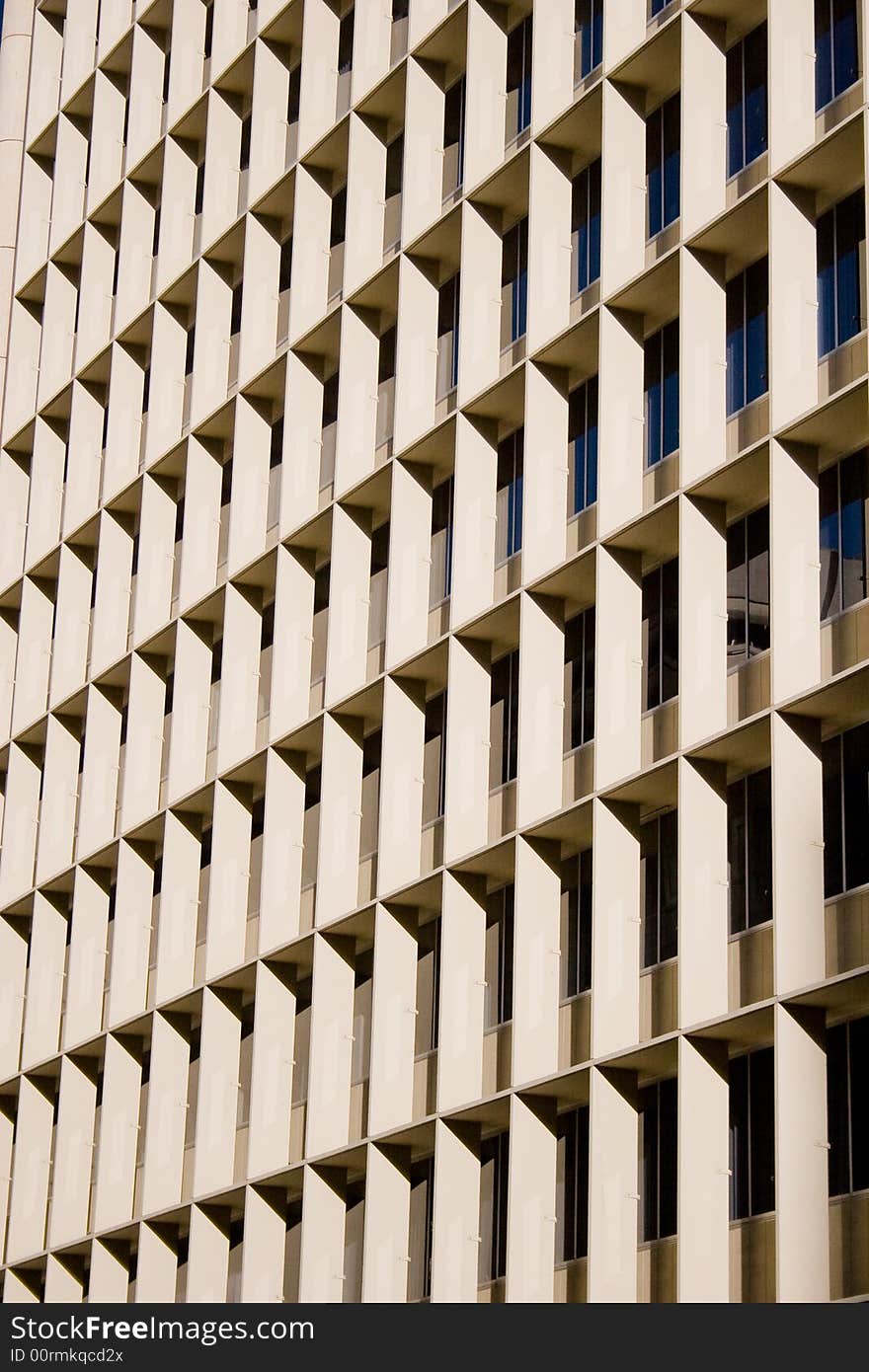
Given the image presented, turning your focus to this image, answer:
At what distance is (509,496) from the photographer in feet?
118

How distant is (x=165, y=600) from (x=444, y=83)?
11142mm

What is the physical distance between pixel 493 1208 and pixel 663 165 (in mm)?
14826

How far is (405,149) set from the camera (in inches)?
1529

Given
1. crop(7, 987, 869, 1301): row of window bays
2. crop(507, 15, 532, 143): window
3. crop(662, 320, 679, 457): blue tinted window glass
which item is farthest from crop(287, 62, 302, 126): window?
crop(7, 987, 869, 1301): row of window bays

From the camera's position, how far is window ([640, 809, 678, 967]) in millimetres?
29859

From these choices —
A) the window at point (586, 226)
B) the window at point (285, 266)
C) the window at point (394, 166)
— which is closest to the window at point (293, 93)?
the window at point (285, 266)

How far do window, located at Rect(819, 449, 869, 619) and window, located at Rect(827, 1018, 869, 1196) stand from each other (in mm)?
5044

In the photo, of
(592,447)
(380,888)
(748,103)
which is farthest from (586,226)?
(380,888)

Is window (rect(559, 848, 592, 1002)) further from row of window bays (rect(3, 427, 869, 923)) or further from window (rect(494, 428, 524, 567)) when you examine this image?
window (rect(494, 428, 524, 567))

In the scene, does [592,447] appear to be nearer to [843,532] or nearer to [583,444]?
[583,444]

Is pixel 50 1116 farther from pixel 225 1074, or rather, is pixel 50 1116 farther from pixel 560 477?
pixel 560 477

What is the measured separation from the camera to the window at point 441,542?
120 feet

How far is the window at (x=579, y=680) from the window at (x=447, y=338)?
5.42 m

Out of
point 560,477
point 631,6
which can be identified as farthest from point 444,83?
point 560,477
